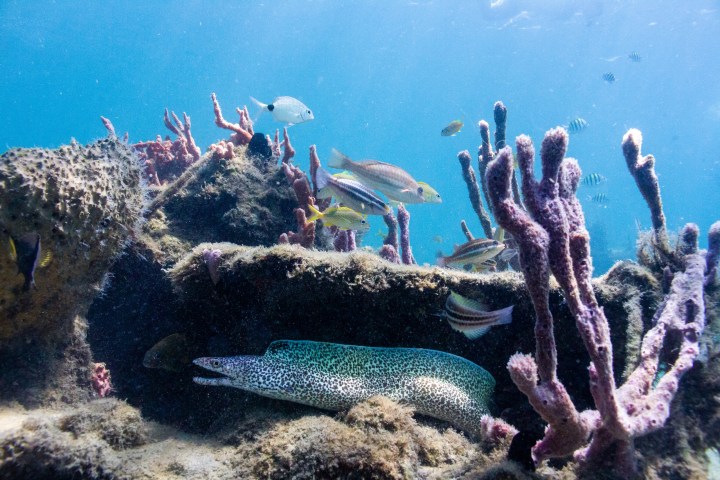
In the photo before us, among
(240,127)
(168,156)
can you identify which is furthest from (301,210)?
(168,156)

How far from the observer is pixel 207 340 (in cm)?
392

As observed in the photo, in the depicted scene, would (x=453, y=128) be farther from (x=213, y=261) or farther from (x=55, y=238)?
(x=55, y=238)

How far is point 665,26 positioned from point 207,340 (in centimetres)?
6585

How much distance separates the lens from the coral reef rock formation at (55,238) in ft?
9.30

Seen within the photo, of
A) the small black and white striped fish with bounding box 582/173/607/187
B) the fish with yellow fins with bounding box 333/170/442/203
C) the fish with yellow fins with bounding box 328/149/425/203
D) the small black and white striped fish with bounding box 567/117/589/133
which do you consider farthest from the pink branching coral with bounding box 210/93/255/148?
the small black and white striped fish with bounding box 582/173/607/187

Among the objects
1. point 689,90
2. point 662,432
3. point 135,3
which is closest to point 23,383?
point 662,432

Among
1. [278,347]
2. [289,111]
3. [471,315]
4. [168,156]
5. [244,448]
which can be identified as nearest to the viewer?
[244,448]

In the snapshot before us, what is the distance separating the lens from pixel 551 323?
1994 millimetres

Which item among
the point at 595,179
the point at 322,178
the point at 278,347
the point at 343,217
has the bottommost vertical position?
the point at 278,347

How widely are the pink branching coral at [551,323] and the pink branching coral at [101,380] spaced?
13.6 feet

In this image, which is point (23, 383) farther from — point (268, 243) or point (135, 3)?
point (135, 3)

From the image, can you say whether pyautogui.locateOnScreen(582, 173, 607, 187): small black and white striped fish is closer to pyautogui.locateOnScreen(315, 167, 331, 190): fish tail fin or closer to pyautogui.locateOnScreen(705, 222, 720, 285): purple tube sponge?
pyautogui.locateOnScreen(705, 222, 720, 285): purple tube sponge

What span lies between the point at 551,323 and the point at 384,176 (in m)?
3.27

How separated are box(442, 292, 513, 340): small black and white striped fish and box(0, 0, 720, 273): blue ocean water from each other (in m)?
28.4
